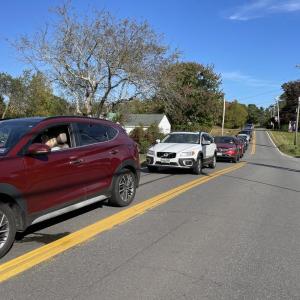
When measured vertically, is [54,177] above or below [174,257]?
above

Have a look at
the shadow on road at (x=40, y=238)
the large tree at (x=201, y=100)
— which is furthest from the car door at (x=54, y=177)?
the large tree at (x=201, y=100)

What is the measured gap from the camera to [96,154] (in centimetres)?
812

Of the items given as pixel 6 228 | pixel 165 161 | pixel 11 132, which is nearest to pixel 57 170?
pixel 11 132

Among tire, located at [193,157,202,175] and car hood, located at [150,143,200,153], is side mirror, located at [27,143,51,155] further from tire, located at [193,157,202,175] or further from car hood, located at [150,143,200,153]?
tire, located at [193,157,202,175]

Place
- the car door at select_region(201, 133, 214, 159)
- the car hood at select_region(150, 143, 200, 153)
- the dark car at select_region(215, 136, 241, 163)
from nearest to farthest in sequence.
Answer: the car hood at select_region(150, 143, 200, 153), the car door at select_region(201, 133, 214, 159), the dark car at select_region(215, 136, 241, 163)

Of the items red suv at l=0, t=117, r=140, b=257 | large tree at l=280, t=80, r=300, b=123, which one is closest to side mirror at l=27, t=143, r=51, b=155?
red suv at l=0, t=117, r=140, b=257

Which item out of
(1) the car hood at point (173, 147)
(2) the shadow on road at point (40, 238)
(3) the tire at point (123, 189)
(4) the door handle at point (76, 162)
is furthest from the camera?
(1) the car hood at point (173, 147)

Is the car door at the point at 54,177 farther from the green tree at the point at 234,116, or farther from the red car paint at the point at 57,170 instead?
the green tree at the point at 234,116

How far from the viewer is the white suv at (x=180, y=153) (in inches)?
663

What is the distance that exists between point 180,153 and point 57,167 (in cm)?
1024

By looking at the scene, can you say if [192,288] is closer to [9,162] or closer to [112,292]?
[112,292]

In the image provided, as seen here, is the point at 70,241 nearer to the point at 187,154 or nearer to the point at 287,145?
the point at 187,154

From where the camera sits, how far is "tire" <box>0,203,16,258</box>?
5809mm

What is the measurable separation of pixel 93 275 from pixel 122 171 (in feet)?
12.9
